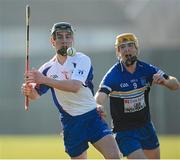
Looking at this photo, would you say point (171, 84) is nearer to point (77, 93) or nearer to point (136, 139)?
point (136, 139)

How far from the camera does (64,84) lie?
9.41m

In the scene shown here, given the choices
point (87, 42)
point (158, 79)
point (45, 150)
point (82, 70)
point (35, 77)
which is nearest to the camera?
point (35, 77)

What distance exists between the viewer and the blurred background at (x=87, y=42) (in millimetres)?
26234

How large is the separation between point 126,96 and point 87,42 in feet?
62.2

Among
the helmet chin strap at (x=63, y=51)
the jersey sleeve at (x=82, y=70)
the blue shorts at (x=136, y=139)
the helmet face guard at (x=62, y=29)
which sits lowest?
the blue shorts at (x=136, y=139)

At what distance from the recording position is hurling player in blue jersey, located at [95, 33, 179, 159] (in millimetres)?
10125

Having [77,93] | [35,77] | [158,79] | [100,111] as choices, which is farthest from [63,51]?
[158,79]

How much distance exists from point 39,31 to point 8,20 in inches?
49.5

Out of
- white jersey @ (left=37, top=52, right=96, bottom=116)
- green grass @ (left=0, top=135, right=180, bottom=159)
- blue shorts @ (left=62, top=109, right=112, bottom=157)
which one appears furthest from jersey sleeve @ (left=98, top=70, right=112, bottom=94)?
green grass @ (left=0, top=135, right=180, bottom=159)

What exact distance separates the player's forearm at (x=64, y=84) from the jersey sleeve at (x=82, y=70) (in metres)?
0.08

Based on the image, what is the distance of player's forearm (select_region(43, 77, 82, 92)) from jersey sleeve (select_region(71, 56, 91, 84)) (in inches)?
3.0

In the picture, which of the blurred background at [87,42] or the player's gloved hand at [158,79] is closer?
the player's gloved hand at [158,79]

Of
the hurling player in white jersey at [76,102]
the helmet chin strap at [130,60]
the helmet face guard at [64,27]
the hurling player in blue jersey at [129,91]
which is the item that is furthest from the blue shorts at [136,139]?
the helmet face guard at [64,27]

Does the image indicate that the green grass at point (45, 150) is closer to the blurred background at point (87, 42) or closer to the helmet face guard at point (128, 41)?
the blurred background at point (87, 42)
